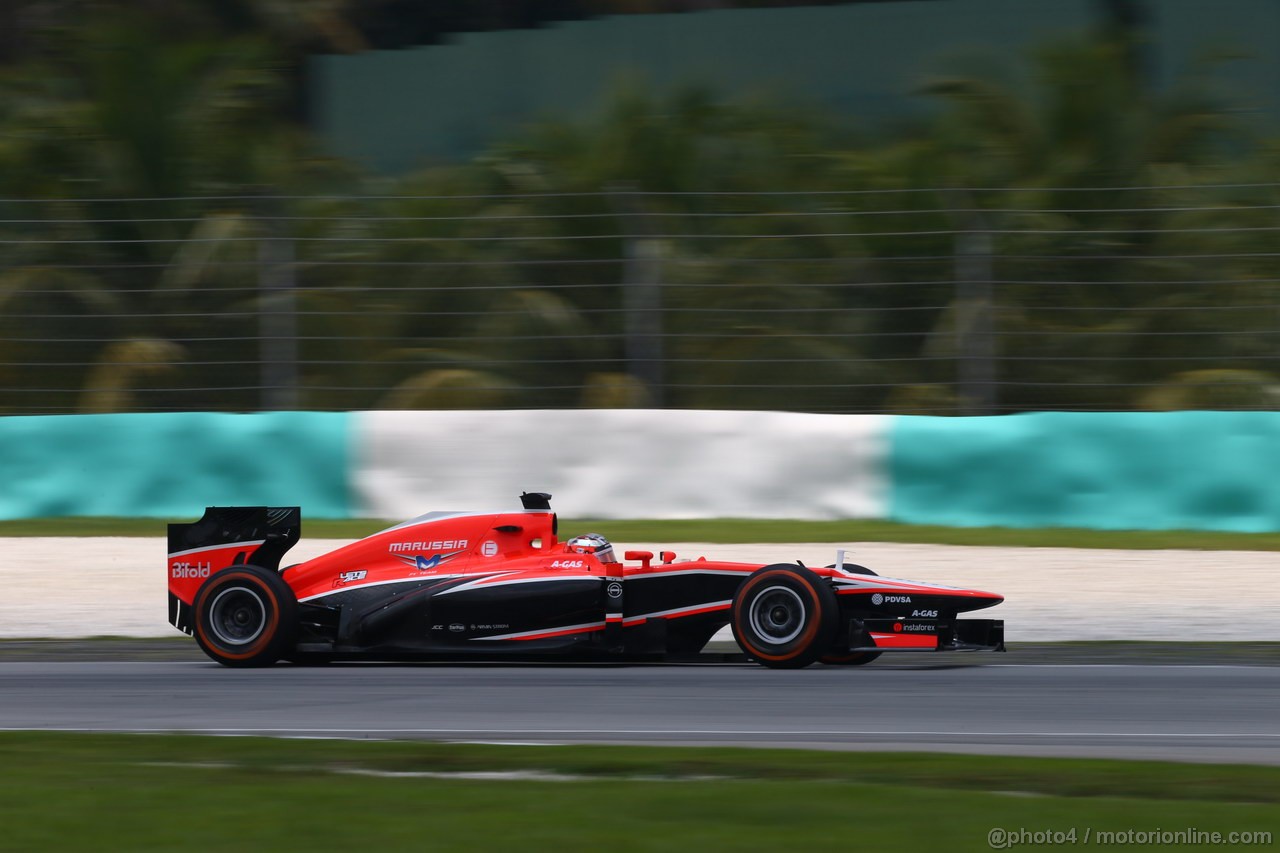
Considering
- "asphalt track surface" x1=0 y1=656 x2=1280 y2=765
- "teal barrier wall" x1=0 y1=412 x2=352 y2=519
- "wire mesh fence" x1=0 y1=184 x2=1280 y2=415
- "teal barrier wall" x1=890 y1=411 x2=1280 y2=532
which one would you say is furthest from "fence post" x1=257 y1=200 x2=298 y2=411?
"asphalt track surface" x1=0 y1=656 x2=1280 y2=765

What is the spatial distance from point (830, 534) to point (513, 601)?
15.1 feet

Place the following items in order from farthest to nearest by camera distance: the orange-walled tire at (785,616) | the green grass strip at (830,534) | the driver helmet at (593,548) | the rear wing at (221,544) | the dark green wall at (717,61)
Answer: the dark green wall at (717,61) → the green grass strip at (830,534) → the rear wing at (221,544) → the driver helmet at (593,548) → the orange-walled tire at (785,616)

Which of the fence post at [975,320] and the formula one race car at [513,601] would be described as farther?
the fence post at [975,320]

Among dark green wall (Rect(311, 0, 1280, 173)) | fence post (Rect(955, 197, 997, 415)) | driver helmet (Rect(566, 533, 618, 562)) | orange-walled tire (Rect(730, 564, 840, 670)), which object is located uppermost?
dark green wall (Rect(311, 0, 1280, 173))

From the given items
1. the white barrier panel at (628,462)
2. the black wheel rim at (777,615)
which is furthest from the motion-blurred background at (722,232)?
the black wheel rim at (777,615)

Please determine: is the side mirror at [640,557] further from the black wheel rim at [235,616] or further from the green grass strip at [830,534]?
the green grass strip at [830,534]

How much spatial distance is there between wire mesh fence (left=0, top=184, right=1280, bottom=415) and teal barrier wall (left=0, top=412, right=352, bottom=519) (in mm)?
539

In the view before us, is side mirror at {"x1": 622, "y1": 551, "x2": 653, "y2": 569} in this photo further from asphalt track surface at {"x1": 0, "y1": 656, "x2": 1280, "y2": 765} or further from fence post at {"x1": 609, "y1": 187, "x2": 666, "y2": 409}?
fence post at {"x1": 609, "y1": 187, "x2": 666, "y2": 409}

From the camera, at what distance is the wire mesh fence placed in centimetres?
1359

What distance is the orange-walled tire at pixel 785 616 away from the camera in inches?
316

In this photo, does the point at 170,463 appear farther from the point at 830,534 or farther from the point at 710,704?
the point at 710,704

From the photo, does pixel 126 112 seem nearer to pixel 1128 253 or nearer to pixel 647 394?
pixel 647 394

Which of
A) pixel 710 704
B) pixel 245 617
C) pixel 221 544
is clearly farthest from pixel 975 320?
pixel 710 704

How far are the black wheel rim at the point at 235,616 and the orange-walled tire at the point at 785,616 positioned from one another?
2.31 m
